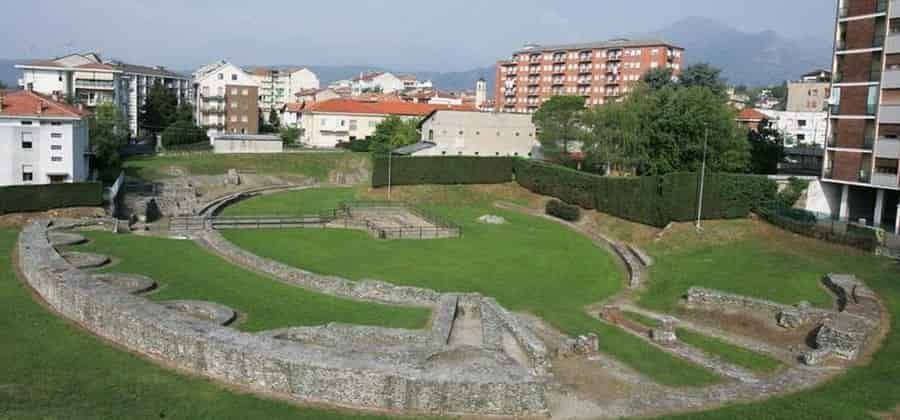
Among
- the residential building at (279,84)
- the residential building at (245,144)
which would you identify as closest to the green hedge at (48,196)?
the residential building at (245,144)

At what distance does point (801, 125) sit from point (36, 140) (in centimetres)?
9041

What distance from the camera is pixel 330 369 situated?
60.3 ft

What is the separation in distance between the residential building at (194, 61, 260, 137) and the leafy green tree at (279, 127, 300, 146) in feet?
16.0

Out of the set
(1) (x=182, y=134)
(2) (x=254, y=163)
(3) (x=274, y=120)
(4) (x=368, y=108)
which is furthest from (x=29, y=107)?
(3) (x=274, y=120)

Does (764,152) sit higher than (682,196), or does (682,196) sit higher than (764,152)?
(764,152)

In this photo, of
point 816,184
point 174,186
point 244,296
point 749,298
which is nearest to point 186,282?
point 244,296

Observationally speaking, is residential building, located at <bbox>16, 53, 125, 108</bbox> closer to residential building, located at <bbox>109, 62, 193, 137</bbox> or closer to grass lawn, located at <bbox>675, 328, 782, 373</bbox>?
residential building, located at <bbox>109, 62, 193, 137</bbox>

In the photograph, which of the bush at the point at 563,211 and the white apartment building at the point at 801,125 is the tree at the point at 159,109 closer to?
the bush at the point at 563,211

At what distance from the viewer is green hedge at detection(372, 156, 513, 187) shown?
66250 mm

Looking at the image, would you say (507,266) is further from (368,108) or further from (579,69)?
(579,69)

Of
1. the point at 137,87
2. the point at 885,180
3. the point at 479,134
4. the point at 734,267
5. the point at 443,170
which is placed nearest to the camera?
the point at 734,267

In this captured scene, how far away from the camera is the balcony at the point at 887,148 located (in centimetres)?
4294

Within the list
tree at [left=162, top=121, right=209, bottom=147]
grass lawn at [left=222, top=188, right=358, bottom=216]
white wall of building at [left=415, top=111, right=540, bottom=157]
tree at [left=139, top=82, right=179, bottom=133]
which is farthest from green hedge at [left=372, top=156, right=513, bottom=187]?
tree at [left=139, top=82, right=179, bottom=133]

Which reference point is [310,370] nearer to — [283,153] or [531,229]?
[531,229]
